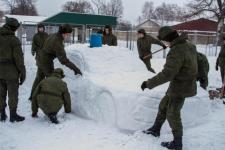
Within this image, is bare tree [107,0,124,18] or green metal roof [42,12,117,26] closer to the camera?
green metal roof [42,12,117,26]

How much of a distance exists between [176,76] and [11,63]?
2.66 metres

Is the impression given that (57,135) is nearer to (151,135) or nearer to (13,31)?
(151,135)

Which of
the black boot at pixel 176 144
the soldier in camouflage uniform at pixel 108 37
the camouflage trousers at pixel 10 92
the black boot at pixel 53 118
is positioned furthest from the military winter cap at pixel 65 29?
the soldier in camouflage uniform at pixel 108 37

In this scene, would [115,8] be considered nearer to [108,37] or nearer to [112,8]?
[112,8]

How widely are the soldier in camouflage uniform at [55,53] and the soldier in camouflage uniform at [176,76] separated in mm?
1938

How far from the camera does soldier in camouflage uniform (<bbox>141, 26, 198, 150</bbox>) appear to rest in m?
4.70

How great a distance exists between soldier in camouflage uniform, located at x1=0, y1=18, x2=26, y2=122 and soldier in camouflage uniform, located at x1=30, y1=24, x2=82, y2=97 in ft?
2.23

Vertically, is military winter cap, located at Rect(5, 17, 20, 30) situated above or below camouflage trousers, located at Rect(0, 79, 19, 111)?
above

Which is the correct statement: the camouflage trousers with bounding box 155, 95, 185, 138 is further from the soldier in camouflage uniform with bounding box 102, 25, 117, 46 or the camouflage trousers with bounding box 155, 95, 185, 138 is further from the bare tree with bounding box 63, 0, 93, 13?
the bare tree with bounding box 63, 0, 93, 13

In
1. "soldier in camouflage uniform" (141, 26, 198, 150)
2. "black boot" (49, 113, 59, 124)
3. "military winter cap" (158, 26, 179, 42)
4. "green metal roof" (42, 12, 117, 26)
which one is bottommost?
"black boot" (49, 113, 59, 124)

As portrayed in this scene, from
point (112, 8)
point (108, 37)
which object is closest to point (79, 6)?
point (112, 8)

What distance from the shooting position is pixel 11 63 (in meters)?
5.98

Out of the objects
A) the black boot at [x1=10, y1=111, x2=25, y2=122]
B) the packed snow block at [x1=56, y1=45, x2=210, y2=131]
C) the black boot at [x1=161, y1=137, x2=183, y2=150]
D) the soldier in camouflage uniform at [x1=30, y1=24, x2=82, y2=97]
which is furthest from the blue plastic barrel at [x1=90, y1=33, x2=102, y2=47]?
the black boot at [x1=161, y1=137, x2=183, y2=150]

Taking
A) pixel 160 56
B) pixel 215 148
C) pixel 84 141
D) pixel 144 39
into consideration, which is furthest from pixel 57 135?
pixel 160 56
